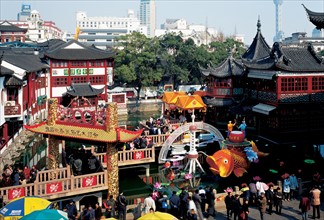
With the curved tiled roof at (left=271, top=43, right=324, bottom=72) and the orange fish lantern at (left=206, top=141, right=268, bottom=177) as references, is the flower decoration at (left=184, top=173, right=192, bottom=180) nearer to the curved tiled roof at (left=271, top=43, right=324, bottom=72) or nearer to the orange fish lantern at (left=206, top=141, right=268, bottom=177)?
the orange fish lantern at (left=206, top=141, right=268, bottom=177)

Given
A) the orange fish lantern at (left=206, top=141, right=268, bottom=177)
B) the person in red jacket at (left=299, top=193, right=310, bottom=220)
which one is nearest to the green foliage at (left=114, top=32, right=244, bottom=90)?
the orange fish lantern at (left=206, top=141, right=268, bottom=177)

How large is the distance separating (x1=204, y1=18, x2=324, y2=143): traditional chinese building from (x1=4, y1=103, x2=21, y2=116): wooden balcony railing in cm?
1645

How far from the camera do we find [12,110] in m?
28.8

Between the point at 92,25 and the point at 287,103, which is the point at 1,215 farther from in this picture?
the point at 92,25

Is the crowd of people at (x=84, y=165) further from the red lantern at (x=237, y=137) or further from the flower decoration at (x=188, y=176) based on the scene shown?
the red lantern at (x=237, y=137)

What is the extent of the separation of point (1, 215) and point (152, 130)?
17.8 metres

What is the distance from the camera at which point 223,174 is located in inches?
894

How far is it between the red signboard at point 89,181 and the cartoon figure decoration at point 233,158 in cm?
689

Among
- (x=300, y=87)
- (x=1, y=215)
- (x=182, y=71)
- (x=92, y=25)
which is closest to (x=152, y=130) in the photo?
(x=300, y=87)

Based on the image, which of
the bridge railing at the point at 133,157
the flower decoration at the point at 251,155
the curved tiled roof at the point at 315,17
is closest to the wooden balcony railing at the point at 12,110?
the bridge railing at the point at 133,157

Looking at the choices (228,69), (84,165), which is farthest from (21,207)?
(228,69)

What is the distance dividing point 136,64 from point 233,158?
37.3m

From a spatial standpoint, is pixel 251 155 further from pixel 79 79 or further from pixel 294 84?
pixel 79 79

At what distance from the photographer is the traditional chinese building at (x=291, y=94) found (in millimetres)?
25875
